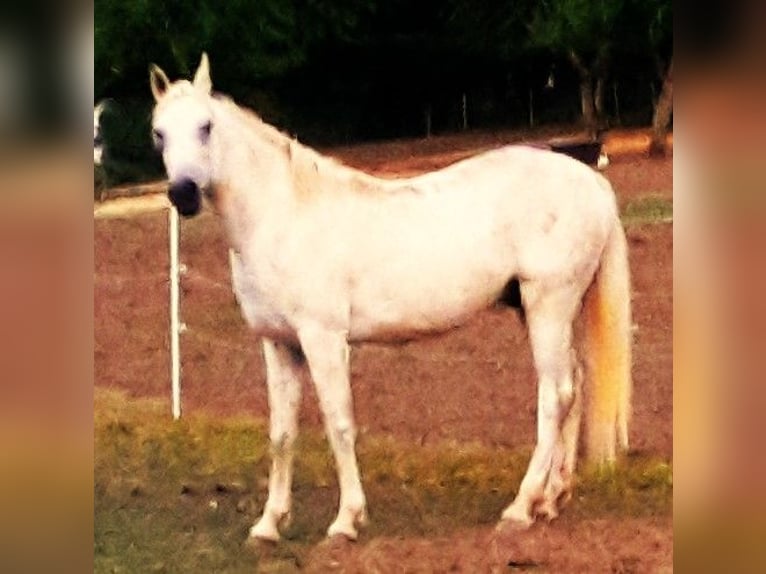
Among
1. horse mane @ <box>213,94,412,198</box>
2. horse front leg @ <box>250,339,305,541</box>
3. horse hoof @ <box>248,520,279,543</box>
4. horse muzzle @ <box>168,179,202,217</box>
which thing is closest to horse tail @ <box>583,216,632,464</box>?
horse mane @ <box>213,94,412,198</box>

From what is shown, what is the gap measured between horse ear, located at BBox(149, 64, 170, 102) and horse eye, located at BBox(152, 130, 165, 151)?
111 millimetres

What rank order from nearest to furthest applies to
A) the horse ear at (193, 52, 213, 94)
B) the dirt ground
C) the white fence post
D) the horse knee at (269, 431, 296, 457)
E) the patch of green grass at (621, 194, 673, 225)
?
1. the patch of green grass at (621, 194, 673, 225)
2. the dirt ground
3. the horse ear at (193, 52, 213, 94)
4. the horse knee at (269, 431, 296, 457)
5. the white fence post

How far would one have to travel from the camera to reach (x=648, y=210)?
4.47 metres

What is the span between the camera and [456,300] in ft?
15.1

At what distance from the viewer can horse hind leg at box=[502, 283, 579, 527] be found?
180 inches

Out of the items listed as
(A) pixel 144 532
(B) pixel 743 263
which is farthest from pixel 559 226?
(A) pixel 144 532

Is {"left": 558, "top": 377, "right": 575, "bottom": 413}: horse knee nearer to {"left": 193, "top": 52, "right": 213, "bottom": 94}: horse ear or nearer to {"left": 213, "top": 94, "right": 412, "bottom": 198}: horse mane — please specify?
{"left": 213, "top": 94, "right": 412, "bottom": 198}: horse mane

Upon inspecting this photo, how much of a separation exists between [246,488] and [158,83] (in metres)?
1.34

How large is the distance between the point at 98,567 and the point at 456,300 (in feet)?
4.85

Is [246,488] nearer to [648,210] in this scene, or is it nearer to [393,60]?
[393,60]

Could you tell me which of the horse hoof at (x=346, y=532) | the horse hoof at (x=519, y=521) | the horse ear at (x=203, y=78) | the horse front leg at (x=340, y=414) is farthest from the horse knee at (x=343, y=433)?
the horse ear at (x=203, y=78)

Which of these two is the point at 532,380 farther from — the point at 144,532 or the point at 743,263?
the point at 144,532

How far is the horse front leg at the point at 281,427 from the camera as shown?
15.5 ft

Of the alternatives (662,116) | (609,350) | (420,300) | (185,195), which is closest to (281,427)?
(420,300)
